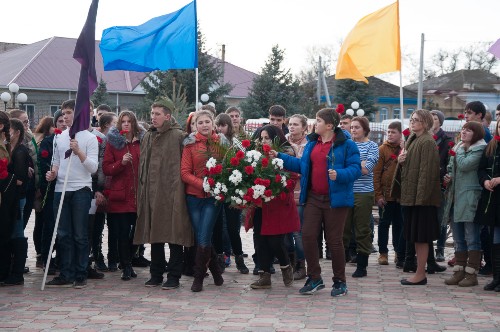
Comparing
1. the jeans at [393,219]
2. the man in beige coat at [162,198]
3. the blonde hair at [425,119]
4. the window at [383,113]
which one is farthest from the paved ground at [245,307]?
the window at [383,113]

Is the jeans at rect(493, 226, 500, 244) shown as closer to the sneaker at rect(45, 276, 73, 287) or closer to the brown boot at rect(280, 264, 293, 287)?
the brown boot at rect(280, 264, 293, 287)

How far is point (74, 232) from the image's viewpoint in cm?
887

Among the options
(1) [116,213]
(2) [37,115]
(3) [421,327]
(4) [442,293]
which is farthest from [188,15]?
(2) [37,115]

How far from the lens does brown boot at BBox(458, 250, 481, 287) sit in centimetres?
920

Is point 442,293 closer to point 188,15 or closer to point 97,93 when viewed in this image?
point 188,15

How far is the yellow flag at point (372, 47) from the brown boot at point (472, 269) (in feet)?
→ 11.9

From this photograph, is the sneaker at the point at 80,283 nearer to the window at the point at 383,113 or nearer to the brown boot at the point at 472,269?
the brown boot at the point at 472,269

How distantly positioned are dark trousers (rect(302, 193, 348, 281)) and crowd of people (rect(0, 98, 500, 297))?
0.01m

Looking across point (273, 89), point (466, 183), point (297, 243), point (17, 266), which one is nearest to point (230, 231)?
point (297, 243)

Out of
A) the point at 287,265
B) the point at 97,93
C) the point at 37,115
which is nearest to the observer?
the point at 287,265

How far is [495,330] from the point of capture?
6891mm

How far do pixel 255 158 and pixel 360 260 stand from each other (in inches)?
93.2

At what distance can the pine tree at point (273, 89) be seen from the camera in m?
39.5

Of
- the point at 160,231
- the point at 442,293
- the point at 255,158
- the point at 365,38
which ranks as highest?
the point at 365,38
